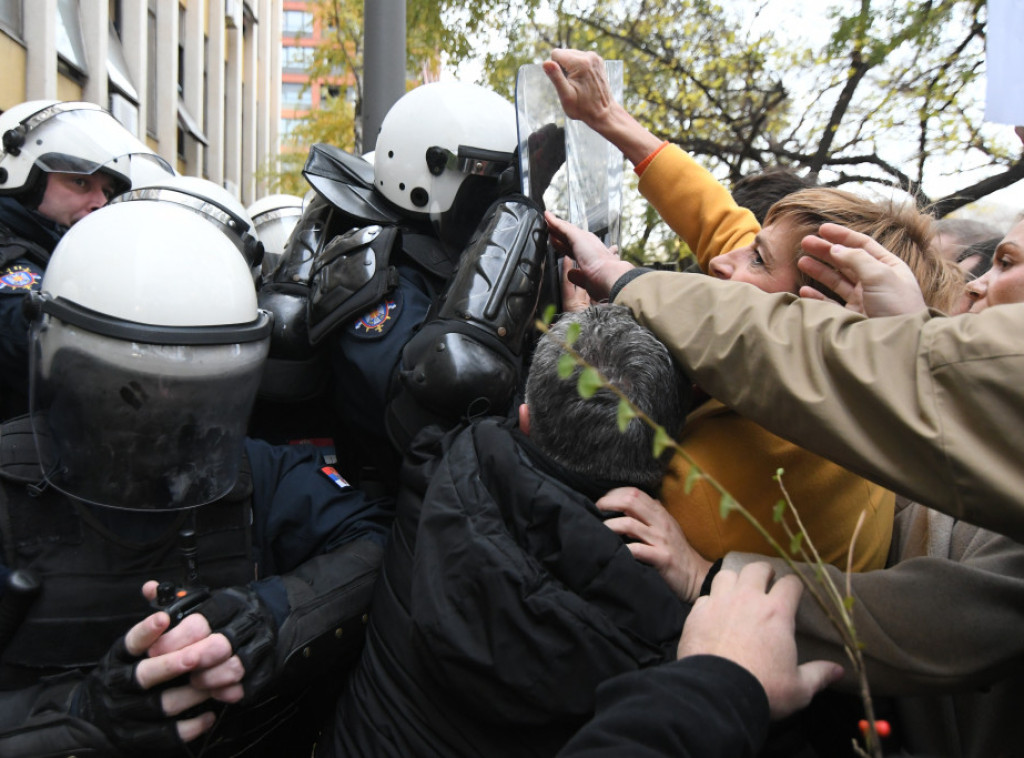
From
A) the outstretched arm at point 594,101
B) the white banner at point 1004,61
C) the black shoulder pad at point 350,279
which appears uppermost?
the white banner at point 1004,61

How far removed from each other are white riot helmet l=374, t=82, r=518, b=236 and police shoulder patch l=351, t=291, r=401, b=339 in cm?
43

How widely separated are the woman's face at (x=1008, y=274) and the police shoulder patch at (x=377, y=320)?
4.83 ft

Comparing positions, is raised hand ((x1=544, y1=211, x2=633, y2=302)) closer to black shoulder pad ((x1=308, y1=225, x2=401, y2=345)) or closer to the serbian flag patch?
black shoulder pad ((x1=308, y1=225, x2=401, y2=345))

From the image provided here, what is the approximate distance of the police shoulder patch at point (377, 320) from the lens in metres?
2.44

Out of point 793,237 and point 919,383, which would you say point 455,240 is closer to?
point 793,237

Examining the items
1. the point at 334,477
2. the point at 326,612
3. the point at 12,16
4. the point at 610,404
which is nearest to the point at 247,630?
the point at 326,612

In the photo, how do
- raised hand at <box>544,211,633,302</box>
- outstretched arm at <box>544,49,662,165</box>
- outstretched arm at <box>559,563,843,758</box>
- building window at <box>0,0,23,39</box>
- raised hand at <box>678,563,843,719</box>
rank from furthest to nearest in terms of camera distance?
building window at <box>0,0,23,39</box>
outstretched arm at <box>544,49,662,165</box>
raised hand at <box>544,211,633,302</box>
raised hand at <box>678,563,843,719</box>
outstretched arm at <box>559,563,843,758</box>

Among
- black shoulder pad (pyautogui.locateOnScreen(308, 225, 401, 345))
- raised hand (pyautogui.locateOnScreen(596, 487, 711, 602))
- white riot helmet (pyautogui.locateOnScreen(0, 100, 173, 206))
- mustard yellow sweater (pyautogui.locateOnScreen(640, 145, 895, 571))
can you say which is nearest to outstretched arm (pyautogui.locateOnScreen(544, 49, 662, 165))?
black shoulder pad (pyautogui.locateOnScreen(308, 225, 401, 345))

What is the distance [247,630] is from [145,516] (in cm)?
44

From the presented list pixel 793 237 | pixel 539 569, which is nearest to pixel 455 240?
pixel 793 237

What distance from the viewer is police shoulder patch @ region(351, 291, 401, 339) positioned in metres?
2.44

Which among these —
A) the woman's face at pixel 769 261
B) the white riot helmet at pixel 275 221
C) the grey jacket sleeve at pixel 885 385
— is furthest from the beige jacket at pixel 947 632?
the white riot helmet at pixel 275 221

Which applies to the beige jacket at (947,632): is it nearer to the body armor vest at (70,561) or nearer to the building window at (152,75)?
the body armor vest at (70,561)

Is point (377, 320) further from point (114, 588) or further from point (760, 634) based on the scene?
point (760, 634)
